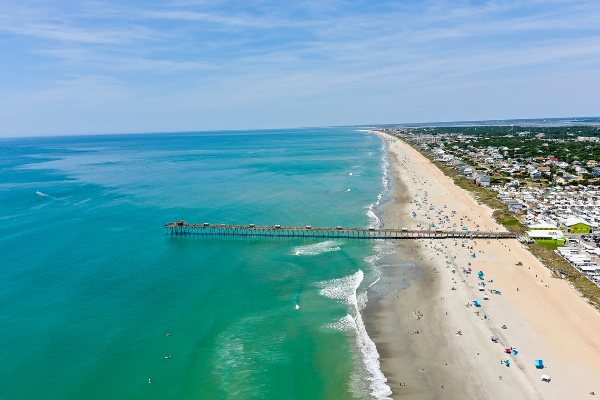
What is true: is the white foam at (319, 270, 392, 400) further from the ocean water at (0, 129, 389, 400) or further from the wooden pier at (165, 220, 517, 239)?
the wooden pier at (165, 220, 517, 239)

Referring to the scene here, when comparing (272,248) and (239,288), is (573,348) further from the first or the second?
(272,248)

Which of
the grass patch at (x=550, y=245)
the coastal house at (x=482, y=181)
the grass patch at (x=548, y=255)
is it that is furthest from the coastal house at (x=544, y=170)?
the grass patch at (x=550, y=245)

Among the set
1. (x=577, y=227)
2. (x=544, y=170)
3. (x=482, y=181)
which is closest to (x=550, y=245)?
(x=577, y=227)

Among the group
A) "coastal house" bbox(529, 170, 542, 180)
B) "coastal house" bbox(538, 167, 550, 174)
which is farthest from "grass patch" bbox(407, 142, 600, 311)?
"coastal house" bbox(538, 167, 550, 174)

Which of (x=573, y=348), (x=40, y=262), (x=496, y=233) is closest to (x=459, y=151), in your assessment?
(x=496, y=233)

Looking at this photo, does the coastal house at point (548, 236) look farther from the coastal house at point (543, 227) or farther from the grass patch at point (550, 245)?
the coastal house at point (543, 227)

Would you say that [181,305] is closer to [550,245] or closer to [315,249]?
[315,249]

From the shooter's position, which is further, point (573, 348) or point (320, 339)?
point (320, 339)
